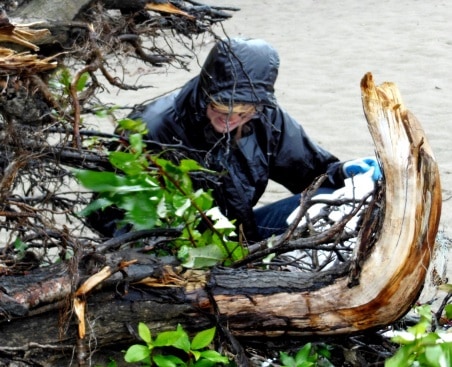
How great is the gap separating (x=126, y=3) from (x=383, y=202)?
3.84 feet

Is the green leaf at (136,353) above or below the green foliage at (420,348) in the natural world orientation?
below

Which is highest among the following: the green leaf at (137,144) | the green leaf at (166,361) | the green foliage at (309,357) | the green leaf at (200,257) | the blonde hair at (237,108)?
the green leaf at (137,144)

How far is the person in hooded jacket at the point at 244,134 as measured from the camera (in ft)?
10.4

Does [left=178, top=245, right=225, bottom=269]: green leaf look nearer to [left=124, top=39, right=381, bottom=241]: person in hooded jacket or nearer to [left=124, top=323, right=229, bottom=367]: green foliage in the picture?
[left=124, top=323, right=229, bottom=367]: green foliage

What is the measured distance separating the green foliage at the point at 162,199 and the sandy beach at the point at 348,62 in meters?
2.70

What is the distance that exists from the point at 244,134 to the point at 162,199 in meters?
1.42

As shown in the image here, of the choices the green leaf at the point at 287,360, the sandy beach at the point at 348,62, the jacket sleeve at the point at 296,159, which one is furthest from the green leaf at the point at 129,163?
the sandy beach at the point at 348,62

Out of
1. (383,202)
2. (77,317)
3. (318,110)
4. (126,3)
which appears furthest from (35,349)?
(318,110)

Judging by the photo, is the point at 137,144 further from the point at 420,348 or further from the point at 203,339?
the point at 420,348

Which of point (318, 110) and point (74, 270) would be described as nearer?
point (74, 270)

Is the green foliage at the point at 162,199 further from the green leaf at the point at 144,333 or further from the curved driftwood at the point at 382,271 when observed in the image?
the green leaf at the point at 144,333

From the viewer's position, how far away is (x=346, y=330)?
81.0 inches

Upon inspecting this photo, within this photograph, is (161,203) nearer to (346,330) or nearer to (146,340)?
(146,340)

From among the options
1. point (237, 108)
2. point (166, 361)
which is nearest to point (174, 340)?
point (166, 361)
